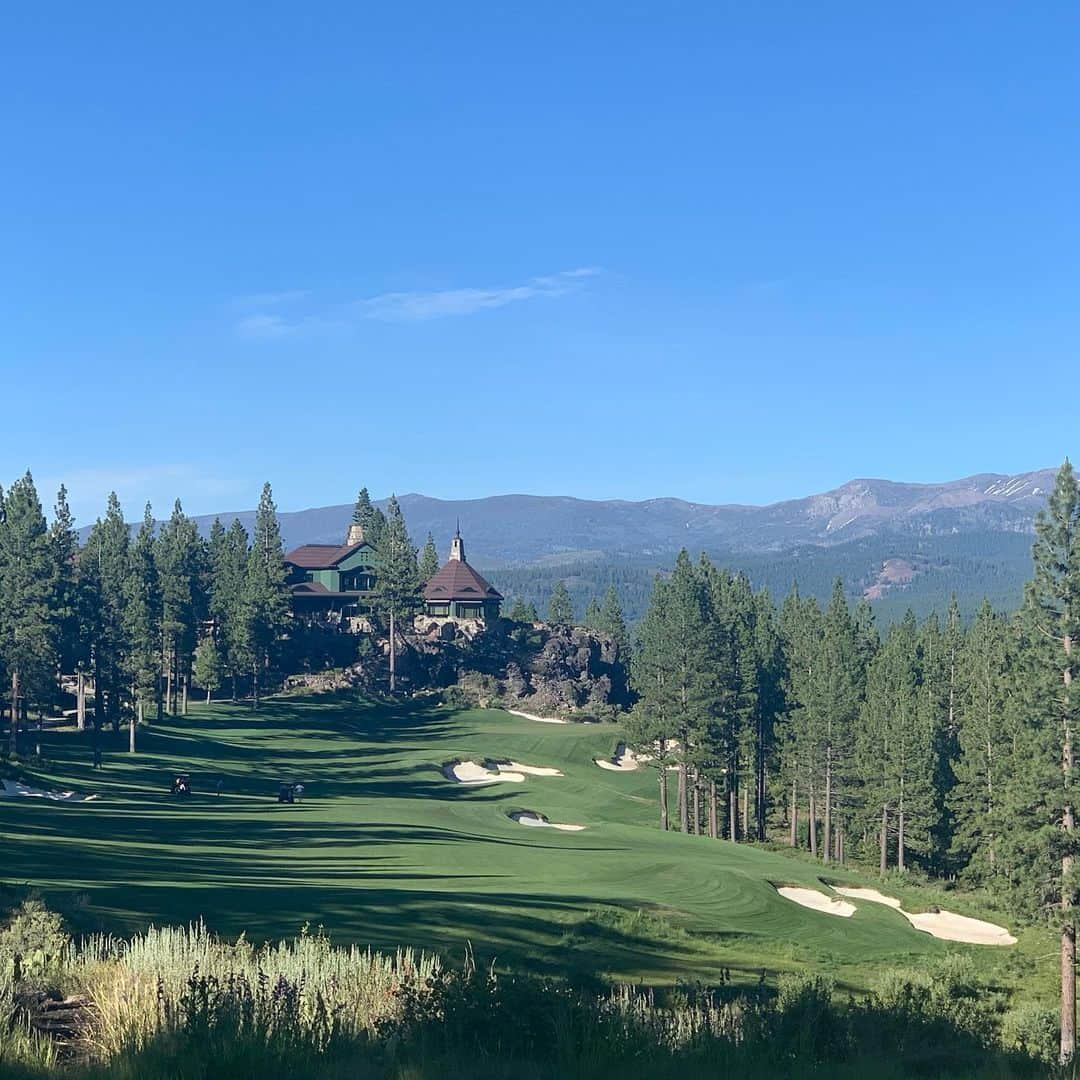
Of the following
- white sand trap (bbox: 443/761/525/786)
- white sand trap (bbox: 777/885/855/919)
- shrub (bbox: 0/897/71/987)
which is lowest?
white sand trap (bbox: 443/761/525/786)

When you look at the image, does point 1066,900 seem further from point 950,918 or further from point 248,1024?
point 248,1024

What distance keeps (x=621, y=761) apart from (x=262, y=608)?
34.5 m

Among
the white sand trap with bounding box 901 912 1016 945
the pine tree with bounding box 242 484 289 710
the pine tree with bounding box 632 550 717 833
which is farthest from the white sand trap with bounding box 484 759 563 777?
the white sand trap with bounding box 901 912 1016 945

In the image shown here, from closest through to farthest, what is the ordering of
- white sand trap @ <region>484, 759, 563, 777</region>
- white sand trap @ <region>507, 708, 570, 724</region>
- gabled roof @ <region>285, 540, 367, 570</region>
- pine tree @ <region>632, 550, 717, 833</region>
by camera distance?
pine tree @ <region>632, 550, 717, 833</region> → white sand trap @ <region>484, 759, 563, 777</region> → white sand trap @ <region>507, 708, 570, 724</region> → gabled roof @ <region>285, 540, 367, 570</region>

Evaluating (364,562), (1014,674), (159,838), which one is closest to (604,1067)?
(159,838)

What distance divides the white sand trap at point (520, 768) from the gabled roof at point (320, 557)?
55010mm

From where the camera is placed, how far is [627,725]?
67812 mm

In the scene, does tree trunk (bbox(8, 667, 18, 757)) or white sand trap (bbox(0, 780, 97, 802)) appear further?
tree trunk (bbox(8, 667, 18, 757))

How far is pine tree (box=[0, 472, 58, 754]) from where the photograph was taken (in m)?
65.6

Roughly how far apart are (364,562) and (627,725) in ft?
216

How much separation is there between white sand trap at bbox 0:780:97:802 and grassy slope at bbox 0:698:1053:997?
167 centimetres

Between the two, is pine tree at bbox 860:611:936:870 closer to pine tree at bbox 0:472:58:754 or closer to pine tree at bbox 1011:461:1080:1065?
pine tree at bbox 1011:461:1080:1065

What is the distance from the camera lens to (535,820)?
59.4 metres

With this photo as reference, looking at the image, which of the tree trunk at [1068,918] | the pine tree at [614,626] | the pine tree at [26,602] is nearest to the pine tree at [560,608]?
the pine tree at [614,626]
